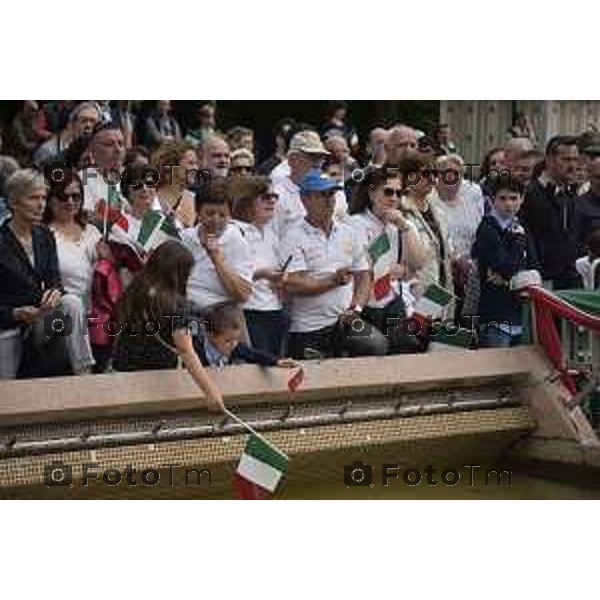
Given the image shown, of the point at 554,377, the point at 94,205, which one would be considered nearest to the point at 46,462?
the point at 94,205

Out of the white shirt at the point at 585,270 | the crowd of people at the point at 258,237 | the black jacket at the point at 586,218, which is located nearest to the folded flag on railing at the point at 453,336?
the crowd of people at the point at 258,237

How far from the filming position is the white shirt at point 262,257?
523 centimetres

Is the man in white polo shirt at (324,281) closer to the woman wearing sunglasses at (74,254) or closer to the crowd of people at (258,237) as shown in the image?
the crowd of people at (258,237)

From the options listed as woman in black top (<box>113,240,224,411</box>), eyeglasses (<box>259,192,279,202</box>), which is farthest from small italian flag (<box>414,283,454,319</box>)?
woman in black top (<box>113,240,224,411</box>)

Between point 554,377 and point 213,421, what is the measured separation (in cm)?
132

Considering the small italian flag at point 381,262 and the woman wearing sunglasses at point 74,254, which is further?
the small italian flag at point 381,262

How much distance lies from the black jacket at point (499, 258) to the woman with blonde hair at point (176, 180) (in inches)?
40.0

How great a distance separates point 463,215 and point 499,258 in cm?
25

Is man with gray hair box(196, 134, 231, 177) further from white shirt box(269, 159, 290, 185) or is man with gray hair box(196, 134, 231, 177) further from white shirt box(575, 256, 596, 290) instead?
white shirt box(575, 256, 596, 290)

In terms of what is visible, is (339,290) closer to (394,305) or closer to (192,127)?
(394,305)

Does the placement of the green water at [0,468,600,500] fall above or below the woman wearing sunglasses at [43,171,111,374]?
below

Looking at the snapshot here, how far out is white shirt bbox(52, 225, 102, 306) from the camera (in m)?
4.92

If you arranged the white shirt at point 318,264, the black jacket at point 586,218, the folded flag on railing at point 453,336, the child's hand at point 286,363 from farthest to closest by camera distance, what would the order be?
the black jacket at point 586,218, the folded flag on railing at point 453,336, the white shirt at point 318,264, the child's hand at point 286,363

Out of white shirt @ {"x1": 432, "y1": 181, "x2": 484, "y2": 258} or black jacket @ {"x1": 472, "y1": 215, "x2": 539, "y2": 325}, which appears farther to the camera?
white shirt @ {"x1": 432, "y1": 181, "x2": 484, "y2": 258}
